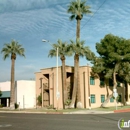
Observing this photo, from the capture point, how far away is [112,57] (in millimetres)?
43594

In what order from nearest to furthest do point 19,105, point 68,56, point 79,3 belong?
point 68,56
point 79,3
point 19,105

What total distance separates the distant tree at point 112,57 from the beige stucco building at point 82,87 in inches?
84.0

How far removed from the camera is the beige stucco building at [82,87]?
45656 mm

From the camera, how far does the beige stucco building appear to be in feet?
150

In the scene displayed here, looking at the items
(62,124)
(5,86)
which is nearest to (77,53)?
(5,86)

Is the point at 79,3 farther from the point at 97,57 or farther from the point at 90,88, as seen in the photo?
the point at 90,88

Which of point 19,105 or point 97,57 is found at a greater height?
point 97,57

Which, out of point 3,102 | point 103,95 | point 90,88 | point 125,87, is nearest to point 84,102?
point 90,88

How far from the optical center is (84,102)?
4538 centimetres

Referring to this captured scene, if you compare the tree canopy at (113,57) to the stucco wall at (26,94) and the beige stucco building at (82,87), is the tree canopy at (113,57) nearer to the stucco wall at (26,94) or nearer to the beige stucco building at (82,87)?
the beige stucco building at (82,87)

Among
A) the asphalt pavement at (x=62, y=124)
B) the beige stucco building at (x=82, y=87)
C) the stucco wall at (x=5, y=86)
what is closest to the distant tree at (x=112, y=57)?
the beige stucco building at (x=82, y=87)

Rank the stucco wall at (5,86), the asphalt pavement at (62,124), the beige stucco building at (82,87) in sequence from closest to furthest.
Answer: the asphalt pavement at (62,124)
the beige stucco building at (82,87)
the stucco wall at (5,86)

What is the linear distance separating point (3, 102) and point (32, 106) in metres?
8.85

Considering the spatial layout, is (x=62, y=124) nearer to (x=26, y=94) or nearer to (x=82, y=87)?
(x=82, y=87)
